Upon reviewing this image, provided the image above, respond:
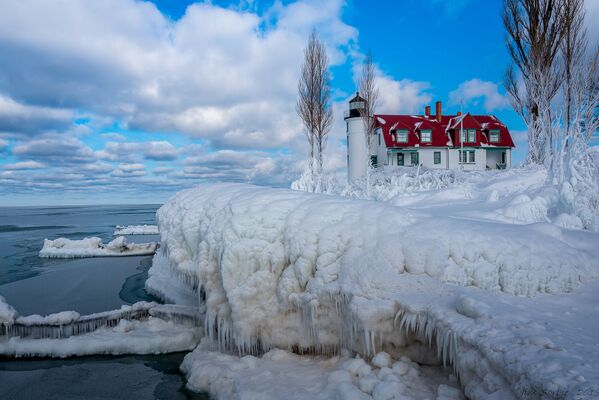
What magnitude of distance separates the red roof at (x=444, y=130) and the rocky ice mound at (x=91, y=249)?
21696 mm

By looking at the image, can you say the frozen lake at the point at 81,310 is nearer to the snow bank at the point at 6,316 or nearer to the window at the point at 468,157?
the snow bank at the point at 6,316

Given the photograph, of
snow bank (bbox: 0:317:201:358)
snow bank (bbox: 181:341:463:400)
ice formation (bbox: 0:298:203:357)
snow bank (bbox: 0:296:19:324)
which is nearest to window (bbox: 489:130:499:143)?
ice formation (bbox: 0:298:203:357)

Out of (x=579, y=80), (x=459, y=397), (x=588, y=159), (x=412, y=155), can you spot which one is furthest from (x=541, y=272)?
(x=412, y=155)

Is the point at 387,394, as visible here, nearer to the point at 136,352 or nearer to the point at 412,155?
the point at 136,352

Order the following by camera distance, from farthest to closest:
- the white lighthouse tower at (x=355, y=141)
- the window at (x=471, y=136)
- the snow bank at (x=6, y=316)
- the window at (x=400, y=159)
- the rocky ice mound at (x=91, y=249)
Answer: the window at (x=400, y=159) < the window at (x=471, y=136) < the white lighthouse tower at (x=355, y=141) < the rocky ice mound at (x=91, y=249) < the snow bank at (x=6, y=316)

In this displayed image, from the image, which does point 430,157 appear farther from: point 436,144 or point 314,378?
point 314,378

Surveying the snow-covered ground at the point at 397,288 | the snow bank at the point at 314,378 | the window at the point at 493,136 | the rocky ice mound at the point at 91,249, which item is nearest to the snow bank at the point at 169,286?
the snow-covered ground at the point at 397,288

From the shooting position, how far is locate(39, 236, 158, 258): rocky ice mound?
18.6 m

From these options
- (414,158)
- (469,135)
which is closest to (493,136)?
(469,135)

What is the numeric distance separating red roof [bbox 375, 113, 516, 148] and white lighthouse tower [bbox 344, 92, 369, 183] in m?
2.63

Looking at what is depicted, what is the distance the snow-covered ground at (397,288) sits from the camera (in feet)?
11.7

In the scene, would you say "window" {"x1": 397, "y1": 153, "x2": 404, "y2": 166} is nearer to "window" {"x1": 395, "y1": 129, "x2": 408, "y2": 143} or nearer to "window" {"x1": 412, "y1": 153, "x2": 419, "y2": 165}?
"window" {"x1": 412, "y1": 153, "x2": 419, "y2": 165}

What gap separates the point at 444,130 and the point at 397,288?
100 feet

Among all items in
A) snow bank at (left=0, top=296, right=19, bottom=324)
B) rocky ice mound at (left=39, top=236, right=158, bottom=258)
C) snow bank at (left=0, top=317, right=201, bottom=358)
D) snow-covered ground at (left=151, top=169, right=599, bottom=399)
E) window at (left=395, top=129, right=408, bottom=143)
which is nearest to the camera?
snow-covered ground at (left=151, top=169, right=599, bottom=399)
